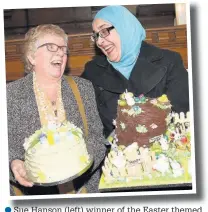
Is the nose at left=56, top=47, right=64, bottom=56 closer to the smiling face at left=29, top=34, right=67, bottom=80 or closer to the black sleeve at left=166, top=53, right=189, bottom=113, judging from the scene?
the smiling face at left=29, top=34, right=67, bottom=80

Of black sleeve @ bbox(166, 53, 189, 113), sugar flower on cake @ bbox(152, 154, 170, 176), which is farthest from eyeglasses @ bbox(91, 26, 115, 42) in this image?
sugar flower on cake @ bbox(152, 154, 170, 176)

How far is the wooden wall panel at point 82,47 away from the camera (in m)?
1.96

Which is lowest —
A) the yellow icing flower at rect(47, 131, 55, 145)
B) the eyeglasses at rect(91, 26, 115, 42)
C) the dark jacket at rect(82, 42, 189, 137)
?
the yellow icing flower at rect(47, 131, 55, 145)

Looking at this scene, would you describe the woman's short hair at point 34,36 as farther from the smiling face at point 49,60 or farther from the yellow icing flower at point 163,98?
the yellow icing flower at point 163,98

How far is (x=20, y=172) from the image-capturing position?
1.89m

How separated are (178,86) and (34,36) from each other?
777mm

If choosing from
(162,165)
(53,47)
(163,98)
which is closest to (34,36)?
(53,47)

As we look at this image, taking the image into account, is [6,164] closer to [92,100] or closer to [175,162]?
[92,100]

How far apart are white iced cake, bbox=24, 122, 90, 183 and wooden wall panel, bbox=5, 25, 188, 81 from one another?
0.36 meters

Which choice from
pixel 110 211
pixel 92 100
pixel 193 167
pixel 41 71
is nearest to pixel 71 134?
pixel 92 100

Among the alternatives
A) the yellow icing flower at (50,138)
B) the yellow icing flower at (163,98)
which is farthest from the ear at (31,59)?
the yellow icing flower at (163,98)

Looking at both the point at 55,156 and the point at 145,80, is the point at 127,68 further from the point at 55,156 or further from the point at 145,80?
the point at 55,156

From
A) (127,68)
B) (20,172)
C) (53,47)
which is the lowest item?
(20,172)

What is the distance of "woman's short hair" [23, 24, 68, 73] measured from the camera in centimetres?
191
